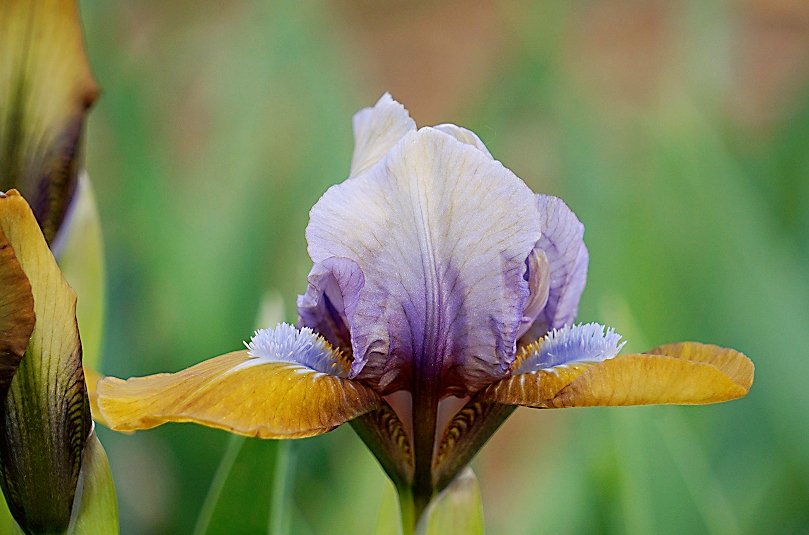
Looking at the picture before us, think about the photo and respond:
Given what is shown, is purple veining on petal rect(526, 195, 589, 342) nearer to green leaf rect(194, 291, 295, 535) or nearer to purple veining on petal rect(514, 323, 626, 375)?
purple veining on petal rect(514, 323, 626, 375)

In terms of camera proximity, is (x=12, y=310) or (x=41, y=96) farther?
(x=41, y=96)

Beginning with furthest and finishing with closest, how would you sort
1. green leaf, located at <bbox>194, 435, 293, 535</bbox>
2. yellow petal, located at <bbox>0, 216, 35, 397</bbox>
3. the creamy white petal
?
green leaf, located at <bbox>194, 435, 293, 535</bbox> → the creamy white petal → yellow petal, located at <bbox>0, 216, 35, 397</bbox>

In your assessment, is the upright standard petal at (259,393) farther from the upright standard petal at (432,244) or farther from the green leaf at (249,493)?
the green leaf at (249,493)

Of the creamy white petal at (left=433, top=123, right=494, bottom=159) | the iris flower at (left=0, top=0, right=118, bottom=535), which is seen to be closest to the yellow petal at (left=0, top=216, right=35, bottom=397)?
the iris flower at (left=0, top=0, right=118, bottom=535)

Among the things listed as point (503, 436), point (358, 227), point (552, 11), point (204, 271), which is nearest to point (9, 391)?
point (358, 227)

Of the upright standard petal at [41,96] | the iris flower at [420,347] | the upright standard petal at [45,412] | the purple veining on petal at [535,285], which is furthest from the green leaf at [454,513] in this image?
the upright standard petal at [41,96]

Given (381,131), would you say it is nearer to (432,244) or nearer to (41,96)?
(432,244)

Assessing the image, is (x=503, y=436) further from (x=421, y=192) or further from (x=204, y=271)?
(x=421, y=192)

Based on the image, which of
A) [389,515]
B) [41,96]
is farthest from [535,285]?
[41,96]
